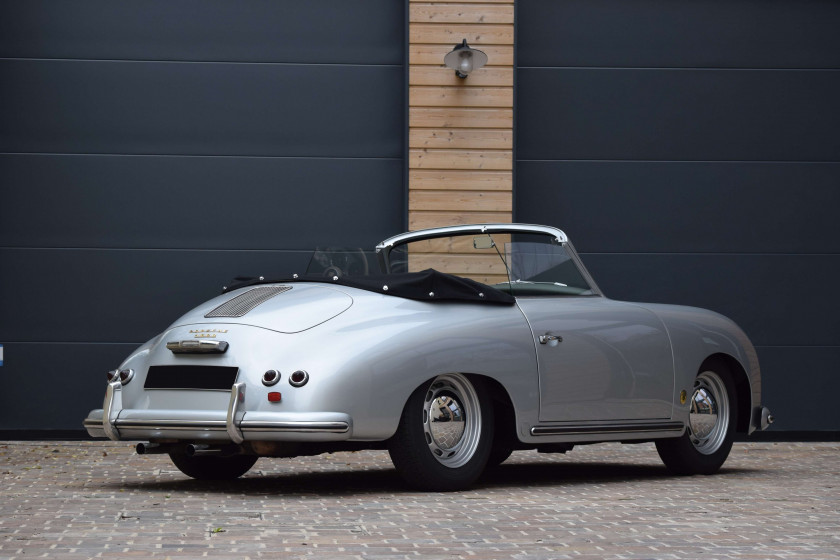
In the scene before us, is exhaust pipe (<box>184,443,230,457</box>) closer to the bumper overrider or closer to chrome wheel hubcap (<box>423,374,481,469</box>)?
the bumper overrider

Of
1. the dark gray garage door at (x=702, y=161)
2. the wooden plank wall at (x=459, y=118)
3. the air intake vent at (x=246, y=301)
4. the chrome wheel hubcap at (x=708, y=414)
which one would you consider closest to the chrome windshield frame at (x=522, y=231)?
the chrome wheel hubcap at (x=708, y=414)

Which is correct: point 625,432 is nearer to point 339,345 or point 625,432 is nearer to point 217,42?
point 339,345

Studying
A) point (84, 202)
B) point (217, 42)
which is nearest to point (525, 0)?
point (217, 42)

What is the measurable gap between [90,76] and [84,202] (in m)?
1.22

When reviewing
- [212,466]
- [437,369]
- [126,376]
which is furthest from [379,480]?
[126,376]

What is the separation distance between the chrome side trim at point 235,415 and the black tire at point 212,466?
4.01 feet

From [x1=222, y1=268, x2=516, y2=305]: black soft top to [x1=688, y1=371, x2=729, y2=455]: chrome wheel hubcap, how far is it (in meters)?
1.68

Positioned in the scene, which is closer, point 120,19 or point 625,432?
point 625,432

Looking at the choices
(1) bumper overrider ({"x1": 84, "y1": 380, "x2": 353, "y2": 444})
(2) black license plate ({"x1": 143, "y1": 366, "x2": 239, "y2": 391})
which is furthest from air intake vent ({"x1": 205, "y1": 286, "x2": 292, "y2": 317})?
(1) bumper overrider ({"x1": 84, "y1": 380, "x2": 353, "y2": 444})

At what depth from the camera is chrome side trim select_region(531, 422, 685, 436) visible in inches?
275

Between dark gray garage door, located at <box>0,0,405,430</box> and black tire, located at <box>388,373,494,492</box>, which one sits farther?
dark gray garage door, located at <box>0,0,405,430</box>

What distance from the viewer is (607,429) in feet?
23.8

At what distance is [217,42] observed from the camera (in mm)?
12195

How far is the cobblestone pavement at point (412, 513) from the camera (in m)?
4.69
